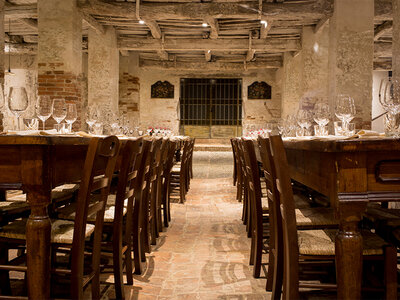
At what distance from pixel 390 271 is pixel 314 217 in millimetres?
469

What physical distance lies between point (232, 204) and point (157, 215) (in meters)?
1.90

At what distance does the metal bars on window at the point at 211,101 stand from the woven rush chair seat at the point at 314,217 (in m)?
13.5

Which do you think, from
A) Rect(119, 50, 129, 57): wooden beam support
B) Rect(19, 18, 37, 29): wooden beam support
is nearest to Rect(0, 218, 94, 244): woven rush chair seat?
Rect(19, 18, 37, 29): wooden beam support

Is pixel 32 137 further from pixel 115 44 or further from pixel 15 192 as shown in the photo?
pixel 115 44

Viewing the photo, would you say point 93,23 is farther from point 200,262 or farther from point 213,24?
point 200,262

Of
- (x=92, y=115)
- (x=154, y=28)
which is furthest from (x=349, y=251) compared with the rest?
(x=154, y=28)

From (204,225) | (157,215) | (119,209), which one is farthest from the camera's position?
(204,225)

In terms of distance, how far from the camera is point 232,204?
518 cm

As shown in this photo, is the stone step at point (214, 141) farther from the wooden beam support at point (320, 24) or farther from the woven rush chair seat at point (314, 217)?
the woven rush chair seat at point (314, 217)

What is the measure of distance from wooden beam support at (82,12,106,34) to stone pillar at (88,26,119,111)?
7.1 inches

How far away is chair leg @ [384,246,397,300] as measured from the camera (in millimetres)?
1588

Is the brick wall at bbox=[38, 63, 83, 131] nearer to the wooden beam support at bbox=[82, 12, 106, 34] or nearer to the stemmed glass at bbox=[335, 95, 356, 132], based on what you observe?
the wooden beam support at bbox=[82, 12, 106, 34]

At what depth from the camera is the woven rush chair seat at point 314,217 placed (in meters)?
1.91

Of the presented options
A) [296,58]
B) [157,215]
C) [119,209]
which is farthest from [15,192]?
[296,58]
